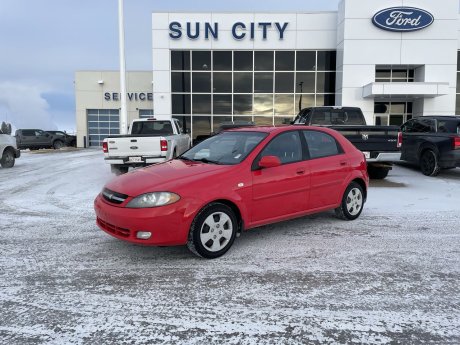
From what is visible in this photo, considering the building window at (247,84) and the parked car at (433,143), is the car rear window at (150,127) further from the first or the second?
the building window at (247,84)

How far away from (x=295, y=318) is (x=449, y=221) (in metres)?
4.43

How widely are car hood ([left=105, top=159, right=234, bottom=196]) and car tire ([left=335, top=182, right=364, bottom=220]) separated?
238cm

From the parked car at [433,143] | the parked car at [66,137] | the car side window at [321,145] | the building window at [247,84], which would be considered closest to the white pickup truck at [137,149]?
the car side window at [321,145]

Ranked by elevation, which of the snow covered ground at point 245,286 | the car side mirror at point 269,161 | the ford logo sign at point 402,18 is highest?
the ford logo sign at point 402,18

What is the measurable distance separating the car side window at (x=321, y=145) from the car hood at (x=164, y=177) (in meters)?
1.55

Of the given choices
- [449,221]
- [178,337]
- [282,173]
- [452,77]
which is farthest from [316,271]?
[452,77]

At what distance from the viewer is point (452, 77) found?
21.5 metres

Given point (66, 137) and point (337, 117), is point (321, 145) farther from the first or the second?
point (66, 137)

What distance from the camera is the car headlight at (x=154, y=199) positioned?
411 cm

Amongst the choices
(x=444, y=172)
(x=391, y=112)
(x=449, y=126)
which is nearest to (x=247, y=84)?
(x=391, y=112)

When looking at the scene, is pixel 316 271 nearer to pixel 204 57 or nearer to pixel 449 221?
pixel 449 221

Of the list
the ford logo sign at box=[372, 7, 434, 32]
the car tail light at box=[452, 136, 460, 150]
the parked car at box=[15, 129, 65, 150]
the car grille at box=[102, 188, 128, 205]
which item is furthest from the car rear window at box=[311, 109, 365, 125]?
the parked car at box=[15, 129, 65, 150]

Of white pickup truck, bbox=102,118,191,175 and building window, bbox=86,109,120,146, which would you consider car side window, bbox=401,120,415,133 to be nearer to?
white pickup truck, bbox=102,118,191,175

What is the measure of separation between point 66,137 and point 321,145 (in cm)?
3156
